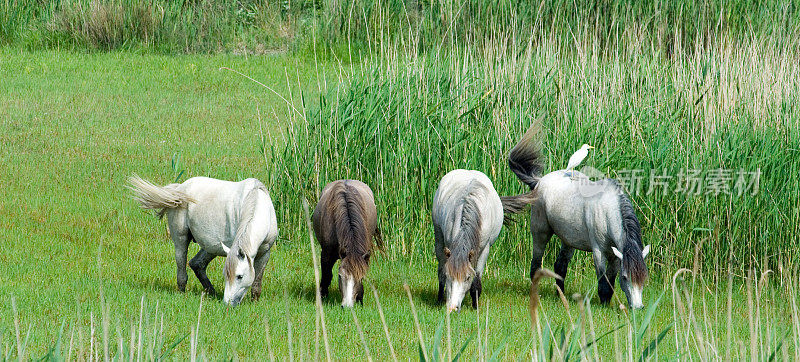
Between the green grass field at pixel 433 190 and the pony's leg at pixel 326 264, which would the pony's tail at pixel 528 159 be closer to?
the green grass field at pixel 433 190

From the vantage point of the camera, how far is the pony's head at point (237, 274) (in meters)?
6.89

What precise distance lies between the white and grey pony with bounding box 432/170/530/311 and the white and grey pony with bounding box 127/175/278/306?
139 cm

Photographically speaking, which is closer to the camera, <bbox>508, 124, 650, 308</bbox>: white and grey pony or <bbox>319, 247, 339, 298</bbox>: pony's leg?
<bbox>508, 124, 650, 308</bbox>: white and grey pony

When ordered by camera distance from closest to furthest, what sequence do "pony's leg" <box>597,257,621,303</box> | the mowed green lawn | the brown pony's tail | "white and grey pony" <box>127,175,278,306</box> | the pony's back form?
the mowed green lawn < "white and grey pony" <box>127,175,278,306</box> < the pony's back < "pony's leg" <box>597,257,621,303</box> < the brown pony's tail

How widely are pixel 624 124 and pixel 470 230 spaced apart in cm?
299

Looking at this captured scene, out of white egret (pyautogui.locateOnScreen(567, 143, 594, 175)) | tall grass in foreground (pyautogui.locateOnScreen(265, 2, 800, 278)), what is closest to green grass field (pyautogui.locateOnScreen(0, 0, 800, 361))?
tall grass in foreground (pyautogui.locateOnScreen(265, 2, 800, 278))

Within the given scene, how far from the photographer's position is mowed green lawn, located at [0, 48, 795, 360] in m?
6.45

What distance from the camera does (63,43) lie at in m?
19.0

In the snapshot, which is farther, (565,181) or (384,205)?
(384,205)

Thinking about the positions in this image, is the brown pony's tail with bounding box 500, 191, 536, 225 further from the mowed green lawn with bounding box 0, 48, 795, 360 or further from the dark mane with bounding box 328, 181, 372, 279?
the dark mane with bounding box 328, 181, 372, 279

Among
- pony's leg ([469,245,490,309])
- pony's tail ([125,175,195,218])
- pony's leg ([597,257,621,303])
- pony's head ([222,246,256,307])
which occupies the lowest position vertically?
pony's leg ([597,257,621,303])

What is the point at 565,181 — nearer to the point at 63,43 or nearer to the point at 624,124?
the point at 624,124

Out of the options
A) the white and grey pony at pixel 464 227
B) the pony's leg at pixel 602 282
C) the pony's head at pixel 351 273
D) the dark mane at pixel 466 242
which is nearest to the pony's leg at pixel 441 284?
the white and grey pony at pixel 464 227

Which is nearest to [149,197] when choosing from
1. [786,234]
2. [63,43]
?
[786,234]
